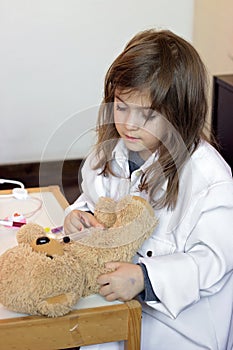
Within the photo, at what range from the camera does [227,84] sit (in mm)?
1884

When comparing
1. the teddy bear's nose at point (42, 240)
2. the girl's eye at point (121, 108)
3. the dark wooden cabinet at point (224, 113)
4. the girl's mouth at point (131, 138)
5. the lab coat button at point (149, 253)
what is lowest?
the dark wooden cabinet at point (224, 113)

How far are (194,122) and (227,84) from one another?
907mm

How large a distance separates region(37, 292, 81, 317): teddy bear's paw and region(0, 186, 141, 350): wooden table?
0.04 ft

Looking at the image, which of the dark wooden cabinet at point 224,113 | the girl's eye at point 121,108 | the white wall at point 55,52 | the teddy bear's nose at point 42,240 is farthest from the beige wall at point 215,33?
the teddy bear's nose at point 42,240

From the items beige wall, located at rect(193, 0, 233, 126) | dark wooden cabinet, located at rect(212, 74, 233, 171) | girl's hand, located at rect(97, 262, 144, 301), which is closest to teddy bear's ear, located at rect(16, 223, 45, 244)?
girl's hand, located at rect(97, 262, 144, 301)

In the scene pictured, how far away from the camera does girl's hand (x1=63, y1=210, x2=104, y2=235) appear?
1.01 meters

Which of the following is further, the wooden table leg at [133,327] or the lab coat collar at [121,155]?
the lab coat collar at [121,155]

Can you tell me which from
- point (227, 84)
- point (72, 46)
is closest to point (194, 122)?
point (227, 84)

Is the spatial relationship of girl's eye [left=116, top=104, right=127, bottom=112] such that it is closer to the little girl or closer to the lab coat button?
the little girl

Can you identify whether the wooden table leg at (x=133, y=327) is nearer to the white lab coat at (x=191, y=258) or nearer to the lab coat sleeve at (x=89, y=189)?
the white lab coat at (x=191, y=258)

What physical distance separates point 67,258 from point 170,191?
201 mm

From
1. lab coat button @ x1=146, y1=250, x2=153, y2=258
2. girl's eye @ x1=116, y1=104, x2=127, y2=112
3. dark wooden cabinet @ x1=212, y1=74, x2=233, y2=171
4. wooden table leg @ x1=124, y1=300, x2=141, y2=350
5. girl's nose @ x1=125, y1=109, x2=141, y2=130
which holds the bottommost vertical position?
dark wooden cabinet @ x1=212, y1=74, x2=233, y2=171

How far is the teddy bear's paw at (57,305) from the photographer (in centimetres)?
84

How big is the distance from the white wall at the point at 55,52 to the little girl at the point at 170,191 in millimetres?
1285
